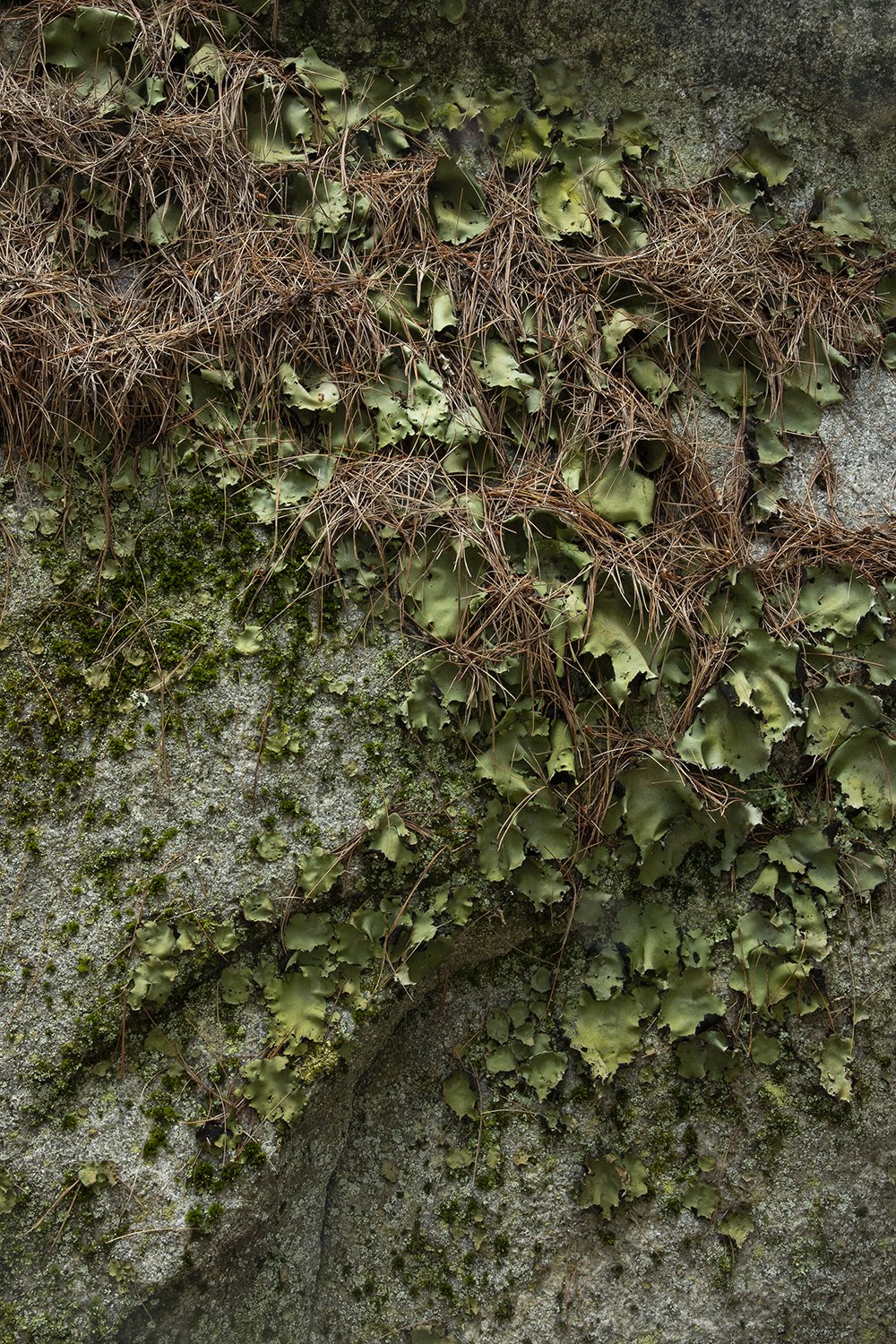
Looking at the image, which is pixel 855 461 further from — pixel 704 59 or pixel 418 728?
pixel 418 728

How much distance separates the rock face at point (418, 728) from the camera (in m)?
2.71

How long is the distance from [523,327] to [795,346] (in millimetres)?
893

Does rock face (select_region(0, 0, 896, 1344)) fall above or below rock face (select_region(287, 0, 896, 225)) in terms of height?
below

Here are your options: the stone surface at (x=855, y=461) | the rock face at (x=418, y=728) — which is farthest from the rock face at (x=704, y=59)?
the stone surface at (x=855, y=461)

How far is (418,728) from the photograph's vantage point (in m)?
2.79

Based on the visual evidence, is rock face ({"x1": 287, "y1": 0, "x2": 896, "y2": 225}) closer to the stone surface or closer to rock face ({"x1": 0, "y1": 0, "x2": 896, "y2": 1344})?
rock face ({"x1": 0, "y1": 0, "x2": 896, "y2": 1344})

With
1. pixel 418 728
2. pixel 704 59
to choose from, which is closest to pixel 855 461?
pixel 704 59

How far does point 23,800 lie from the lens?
8.85ft

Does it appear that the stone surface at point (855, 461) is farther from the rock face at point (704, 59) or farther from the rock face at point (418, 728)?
the rock face at point (704, 59)

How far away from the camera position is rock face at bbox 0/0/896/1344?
2705 millimetres

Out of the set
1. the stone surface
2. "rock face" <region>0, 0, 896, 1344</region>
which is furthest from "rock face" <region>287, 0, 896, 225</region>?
the stone surface

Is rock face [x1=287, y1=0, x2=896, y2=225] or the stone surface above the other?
rock face [x1=287, y1=0, x2=896, y2=225]

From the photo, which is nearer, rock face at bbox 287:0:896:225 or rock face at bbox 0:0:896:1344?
rock face at bbox 0:0:896:1344

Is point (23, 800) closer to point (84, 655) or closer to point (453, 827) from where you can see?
point (84, 655)
